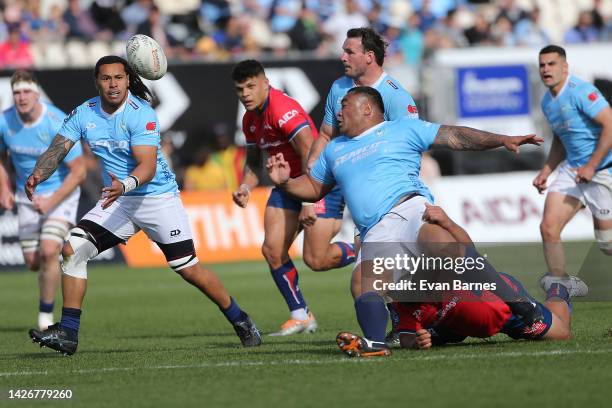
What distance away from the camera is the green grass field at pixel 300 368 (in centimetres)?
744

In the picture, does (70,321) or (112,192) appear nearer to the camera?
(112,192)

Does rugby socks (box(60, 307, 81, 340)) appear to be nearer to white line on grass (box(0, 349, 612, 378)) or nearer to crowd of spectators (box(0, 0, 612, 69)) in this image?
white line on grass (box(0, 349, 612, 378))

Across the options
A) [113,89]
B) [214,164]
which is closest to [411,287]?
[113,89]

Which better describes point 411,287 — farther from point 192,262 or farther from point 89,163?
point 89,163

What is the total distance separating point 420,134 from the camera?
9.45m

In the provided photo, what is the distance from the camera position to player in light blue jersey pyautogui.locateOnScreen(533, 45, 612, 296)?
1259 cm

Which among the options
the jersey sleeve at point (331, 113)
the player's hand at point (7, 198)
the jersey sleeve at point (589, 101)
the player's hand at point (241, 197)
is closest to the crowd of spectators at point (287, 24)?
the player's hand at point (7, 198)

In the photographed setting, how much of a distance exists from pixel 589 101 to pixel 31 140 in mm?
5939

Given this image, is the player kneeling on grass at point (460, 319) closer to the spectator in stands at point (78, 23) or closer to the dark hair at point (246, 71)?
the dark hair at point (246, 71)

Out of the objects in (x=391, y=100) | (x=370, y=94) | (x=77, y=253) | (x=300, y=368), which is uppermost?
(x=370, y=94)

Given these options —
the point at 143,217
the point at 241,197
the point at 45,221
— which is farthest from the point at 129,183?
the point at 45,221

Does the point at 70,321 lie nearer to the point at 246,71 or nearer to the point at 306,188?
the point at 306,188

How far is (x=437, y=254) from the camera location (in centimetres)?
912

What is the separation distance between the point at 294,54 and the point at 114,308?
35.5ft
